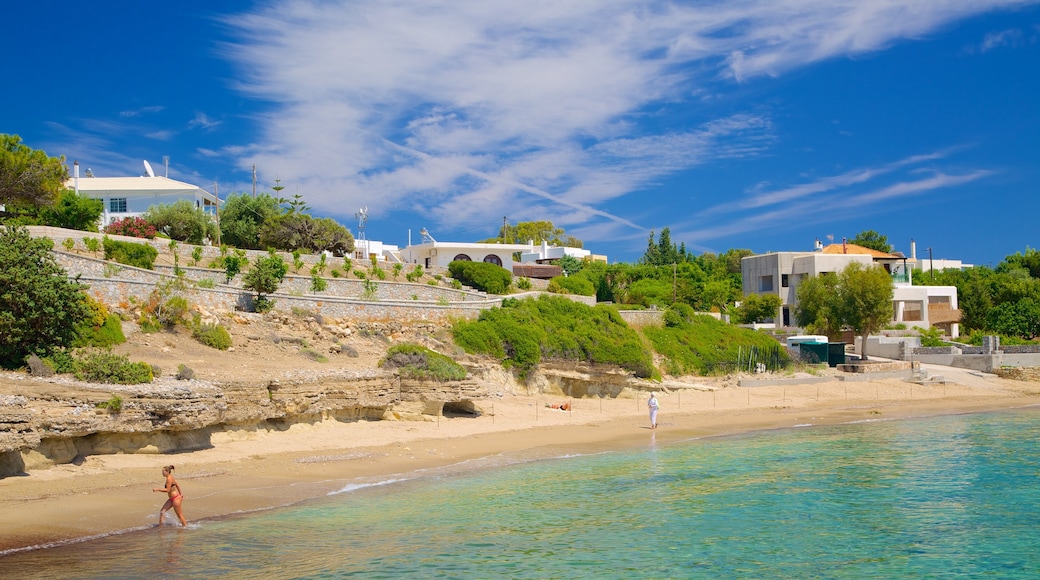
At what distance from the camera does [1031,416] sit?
32594 millimetres

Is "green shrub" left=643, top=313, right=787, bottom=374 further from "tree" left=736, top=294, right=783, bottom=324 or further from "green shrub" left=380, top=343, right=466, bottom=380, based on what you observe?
"green shrub" left=380, top=343, right=466, bottom=380

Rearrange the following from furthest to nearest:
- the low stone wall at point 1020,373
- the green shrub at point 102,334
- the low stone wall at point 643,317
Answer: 1. the low stone wall at point 1020,373
2. the low stone wall at point 643,317
3. the green shrub at point 102,334

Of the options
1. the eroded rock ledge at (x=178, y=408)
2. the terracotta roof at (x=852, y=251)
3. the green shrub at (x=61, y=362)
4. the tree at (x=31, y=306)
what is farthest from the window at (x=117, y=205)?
the terracotta roof at (x=852, y=251)

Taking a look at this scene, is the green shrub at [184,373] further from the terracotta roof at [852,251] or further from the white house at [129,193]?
the terracotta roof at [852,251]

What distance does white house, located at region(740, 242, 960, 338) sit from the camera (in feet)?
195

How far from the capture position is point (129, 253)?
31938mm

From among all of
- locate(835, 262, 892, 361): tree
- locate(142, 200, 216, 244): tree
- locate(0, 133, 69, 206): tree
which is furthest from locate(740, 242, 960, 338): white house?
locate(0, 133, 69, 206): tree

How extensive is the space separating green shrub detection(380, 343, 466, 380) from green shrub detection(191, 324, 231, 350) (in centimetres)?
506

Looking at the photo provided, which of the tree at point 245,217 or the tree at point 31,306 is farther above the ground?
the tree at point 245,217

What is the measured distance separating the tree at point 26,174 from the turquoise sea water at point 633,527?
82.1 ft

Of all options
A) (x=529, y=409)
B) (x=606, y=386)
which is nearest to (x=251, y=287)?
(x=529, y=409)

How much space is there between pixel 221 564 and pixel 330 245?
3793cm

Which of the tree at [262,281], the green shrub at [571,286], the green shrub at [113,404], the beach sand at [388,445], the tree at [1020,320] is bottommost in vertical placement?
the beach sand at [388,445]

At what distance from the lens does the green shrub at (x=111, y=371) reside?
1758cm
